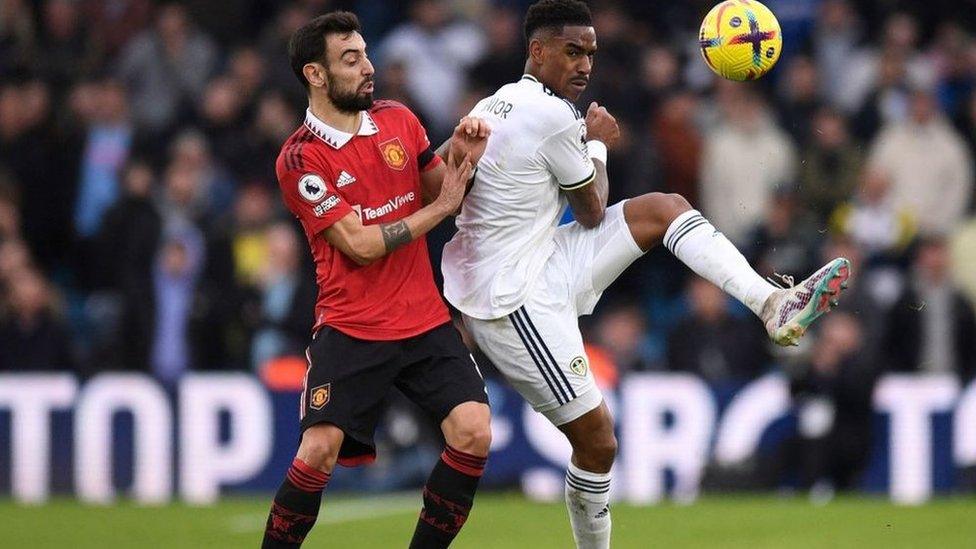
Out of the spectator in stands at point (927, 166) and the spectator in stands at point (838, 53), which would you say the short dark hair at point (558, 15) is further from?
the spectator in stands at point (838, 53)

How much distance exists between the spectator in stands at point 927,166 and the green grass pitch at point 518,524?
7.70ft

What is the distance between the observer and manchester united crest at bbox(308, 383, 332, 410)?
26.8 ft

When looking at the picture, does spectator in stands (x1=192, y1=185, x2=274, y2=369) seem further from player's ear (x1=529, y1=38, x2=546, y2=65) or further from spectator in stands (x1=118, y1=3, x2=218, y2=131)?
player's ear (x1=529, y1=38, x2=546, y2=65)

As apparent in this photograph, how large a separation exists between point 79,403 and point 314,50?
21.0 ft

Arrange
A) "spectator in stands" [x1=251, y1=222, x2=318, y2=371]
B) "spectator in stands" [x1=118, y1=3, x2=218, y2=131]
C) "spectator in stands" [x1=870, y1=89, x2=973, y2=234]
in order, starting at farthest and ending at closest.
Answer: "spectator in stands" [x1=118, y1=3, x2=218, y2=131]
"spectator in stands" [x1=870, y1=89, x2=973, y2=234]
"spectator in stands" [x1=251, y1=222, x2=318, y2=371]

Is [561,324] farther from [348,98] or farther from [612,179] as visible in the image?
[612,179]

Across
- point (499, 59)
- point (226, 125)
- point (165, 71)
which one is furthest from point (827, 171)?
point (165, 71)

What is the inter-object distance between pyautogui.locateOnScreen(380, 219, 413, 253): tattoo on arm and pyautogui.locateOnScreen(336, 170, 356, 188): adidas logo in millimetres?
256

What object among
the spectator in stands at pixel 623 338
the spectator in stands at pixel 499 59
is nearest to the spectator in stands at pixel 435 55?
the spectator in stands at pixel 499 59

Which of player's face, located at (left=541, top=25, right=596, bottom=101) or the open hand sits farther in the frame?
player's face, located at (left=541, top=25, right=596, bottom=101)

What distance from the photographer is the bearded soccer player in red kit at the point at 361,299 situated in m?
8.16

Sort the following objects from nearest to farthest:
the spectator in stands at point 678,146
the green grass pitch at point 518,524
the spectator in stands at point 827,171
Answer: the green grass pitch at point 518,524, the spectator in stands at point 827,171, the spectator in stands at point 678,146

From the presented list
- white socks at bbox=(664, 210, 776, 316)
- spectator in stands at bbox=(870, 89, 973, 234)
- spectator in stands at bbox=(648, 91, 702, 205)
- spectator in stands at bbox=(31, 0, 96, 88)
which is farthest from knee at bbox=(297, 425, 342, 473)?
spectator in stands at bbox=(31, 0, 96, 88)

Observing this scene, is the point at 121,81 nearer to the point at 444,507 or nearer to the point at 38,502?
the point at 38,502
